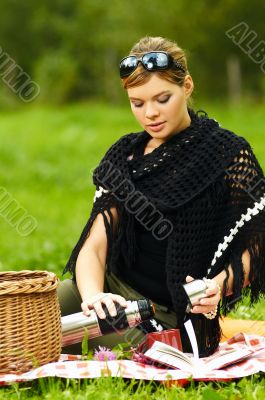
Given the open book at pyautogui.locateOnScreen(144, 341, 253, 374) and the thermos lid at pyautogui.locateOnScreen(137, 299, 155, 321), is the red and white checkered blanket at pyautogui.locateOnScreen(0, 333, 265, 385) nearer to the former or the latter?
the open book at pyautogui.locateOnScreen(144, 341, 253, 374)

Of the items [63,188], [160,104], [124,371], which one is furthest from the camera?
[63,188]

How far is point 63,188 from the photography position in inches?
477

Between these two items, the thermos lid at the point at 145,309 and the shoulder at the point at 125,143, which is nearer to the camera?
the thermos lid at the point at 145,309

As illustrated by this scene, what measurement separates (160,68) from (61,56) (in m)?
36.0

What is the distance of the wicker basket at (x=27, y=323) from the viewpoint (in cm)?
349

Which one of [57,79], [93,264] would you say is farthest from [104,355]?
[57,79]

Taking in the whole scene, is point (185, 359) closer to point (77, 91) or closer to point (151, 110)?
point (151, 110)

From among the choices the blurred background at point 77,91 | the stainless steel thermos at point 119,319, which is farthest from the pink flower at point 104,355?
the blurred background at point 77,91

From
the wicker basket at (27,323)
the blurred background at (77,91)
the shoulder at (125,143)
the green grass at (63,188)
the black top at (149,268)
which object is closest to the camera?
the green grass at (63,188)

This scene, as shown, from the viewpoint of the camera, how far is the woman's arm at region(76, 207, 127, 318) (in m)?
3.92

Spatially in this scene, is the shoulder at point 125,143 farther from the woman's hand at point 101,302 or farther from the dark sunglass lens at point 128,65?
the woman's hand at point 101,302

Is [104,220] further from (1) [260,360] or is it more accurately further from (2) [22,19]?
(2) [22,19]

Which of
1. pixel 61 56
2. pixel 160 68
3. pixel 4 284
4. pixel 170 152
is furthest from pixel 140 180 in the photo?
pixel 61 56

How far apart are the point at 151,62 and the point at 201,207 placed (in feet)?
2.13
